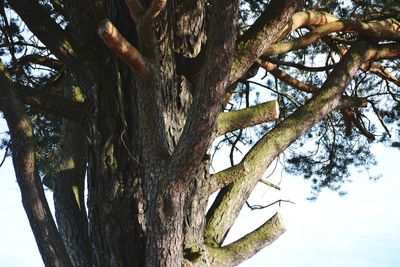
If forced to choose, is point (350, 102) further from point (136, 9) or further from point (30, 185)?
point (30, 185)

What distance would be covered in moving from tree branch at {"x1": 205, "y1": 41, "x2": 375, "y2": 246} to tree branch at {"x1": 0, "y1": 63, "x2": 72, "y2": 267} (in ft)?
2.40

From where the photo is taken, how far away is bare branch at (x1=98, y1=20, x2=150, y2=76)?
219 centimetres

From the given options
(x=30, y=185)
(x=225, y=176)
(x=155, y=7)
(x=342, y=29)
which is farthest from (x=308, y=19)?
(x=30, y=185)

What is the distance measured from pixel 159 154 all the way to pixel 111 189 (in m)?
0.41

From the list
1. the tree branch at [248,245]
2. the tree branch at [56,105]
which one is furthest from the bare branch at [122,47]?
the tree branch at [248,245]

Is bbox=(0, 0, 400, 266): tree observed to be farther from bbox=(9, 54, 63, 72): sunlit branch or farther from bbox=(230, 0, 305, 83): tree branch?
bbox=(9, 54, 63, 72): sunlit branch

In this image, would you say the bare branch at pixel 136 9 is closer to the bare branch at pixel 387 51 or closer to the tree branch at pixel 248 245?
the tree branch at pixel 248 245

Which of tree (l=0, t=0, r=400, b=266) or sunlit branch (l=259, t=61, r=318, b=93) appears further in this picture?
sunlit branch (l=259, t=61, r=318, b=93)

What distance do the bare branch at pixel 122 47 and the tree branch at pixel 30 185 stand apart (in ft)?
2.33

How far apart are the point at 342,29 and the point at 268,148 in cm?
100

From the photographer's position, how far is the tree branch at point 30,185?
2691 mm

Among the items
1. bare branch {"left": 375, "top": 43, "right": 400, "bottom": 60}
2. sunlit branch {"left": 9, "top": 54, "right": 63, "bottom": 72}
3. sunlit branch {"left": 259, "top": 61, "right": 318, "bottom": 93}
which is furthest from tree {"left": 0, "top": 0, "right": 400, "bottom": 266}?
sunlit branch {"left": 9, "top": 54, "right": 63, "bottom": 72}

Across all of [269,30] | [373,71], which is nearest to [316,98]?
[269,30]

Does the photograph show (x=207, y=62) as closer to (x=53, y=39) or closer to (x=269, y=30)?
(x=269, y=30)
